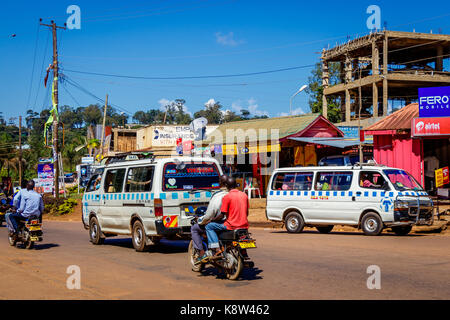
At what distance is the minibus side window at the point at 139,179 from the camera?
39.1 ft

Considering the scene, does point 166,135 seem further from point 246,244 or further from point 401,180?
point 246,244

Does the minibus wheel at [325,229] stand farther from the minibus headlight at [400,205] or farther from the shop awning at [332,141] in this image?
the shop awning at [332,141]

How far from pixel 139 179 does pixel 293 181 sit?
6524 mm

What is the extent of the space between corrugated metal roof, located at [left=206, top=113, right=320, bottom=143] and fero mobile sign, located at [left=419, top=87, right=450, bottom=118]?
25.0 feet

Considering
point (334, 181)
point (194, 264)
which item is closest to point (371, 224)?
point (334, 181)

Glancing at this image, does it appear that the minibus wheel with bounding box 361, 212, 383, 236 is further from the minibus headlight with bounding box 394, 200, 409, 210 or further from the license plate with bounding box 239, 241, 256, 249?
the license plate with bounding box 239, 241, 256, 249

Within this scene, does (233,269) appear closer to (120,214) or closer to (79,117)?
(120,214)

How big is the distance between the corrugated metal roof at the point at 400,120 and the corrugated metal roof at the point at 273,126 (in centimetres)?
439

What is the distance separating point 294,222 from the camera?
56.0 feet

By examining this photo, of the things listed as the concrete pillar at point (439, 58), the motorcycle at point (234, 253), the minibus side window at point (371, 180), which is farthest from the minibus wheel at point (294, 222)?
the concrete pillar at point (439, 58)

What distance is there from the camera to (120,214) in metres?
13.1

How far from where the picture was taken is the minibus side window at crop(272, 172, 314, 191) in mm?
16766
